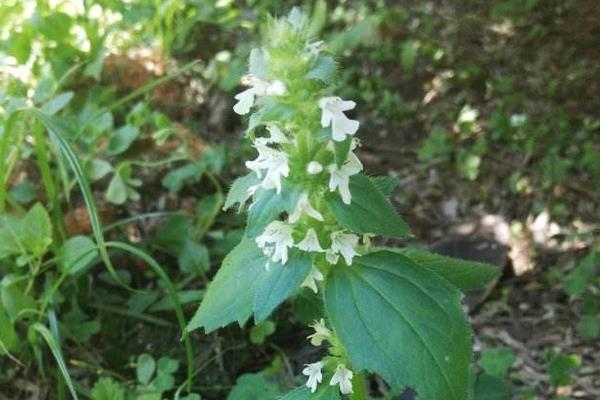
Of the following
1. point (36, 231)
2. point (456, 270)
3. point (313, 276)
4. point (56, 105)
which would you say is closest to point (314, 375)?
point (313, 276)

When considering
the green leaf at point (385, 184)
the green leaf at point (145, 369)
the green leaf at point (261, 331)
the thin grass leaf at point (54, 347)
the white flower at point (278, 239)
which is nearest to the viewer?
the white flower at point (278, 239)

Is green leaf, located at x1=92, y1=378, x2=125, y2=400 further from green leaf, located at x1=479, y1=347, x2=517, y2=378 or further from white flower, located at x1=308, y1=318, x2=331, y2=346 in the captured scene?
green leaf, located at x1=479, y1=347, x2=517, y2=378

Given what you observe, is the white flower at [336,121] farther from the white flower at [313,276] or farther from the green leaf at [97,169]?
the green leaf at [97,169]

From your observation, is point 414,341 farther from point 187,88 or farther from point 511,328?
point 187,88

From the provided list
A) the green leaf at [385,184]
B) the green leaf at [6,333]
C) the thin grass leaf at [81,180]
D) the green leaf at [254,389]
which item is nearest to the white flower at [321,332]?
the green leaf at [385,184]

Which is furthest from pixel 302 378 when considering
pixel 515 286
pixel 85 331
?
pixel 515 286

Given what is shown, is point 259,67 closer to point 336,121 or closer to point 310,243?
point 336,121
